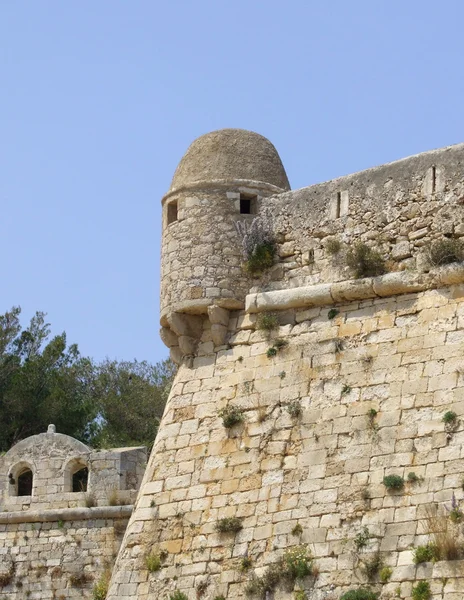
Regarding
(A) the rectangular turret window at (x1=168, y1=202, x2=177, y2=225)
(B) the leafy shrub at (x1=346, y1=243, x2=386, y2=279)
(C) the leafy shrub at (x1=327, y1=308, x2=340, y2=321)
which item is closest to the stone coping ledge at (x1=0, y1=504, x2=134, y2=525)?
(A) the rectangular turret window at (x1=168, y1=202, x2=177, y2=225)

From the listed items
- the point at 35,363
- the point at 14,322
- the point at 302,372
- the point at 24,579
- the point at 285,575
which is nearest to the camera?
the point at 285,575

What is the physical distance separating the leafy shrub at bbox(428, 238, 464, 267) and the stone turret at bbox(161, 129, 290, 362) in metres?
2.51

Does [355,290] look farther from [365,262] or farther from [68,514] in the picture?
[68,514]

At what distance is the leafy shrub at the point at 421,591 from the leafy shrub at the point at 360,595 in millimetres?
429

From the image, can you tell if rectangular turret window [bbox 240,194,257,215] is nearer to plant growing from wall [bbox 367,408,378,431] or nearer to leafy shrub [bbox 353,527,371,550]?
plant growing from wall [bbox 367,408,378,431]

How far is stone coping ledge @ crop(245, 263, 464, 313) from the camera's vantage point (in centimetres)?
1502

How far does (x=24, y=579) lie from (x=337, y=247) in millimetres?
7313

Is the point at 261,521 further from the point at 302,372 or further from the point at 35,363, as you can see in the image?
the point at 35,363

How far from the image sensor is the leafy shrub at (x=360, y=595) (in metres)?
13.8

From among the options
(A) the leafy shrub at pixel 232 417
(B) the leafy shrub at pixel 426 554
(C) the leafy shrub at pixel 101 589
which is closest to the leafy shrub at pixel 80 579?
(C) the leafy shrub at pixel 101 589

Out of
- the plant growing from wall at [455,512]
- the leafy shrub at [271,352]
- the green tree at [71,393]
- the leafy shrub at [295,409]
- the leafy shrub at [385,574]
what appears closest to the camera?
the plant growing from wall at [455,512]

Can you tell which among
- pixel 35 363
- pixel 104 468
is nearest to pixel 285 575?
pixel 104 468

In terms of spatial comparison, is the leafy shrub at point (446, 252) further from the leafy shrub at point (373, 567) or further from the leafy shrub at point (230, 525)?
the leafy shrub at point (230, 525)

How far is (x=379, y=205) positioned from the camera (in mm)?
15820
